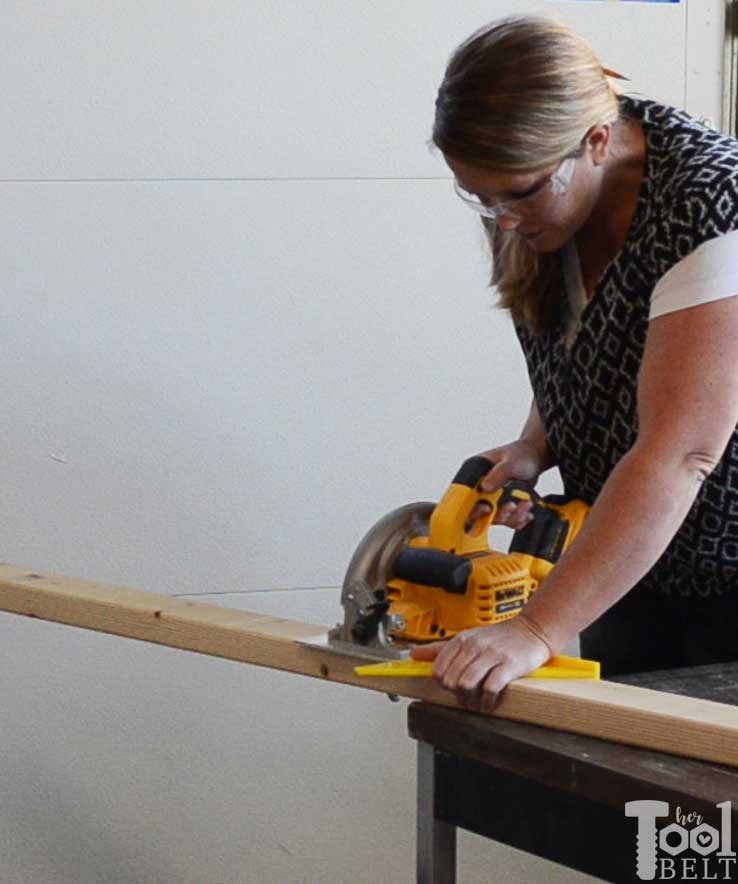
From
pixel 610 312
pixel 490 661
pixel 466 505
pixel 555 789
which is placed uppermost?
pixel 610 312

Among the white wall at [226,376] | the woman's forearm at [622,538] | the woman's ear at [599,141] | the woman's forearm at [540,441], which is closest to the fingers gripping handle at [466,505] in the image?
the woman's forearm at [540,441]

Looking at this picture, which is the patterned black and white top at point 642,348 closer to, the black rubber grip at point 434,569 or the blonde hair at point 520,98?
the blonde hair at point 520,98

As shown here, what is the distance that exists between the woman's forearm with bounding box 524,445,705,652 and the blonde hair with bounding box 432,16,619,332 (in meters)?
0.35

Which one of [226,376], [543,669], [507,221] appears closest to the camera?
[543,669]

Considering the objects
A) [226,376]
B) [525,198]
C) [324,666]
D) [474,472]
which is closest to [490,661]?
[324,666]

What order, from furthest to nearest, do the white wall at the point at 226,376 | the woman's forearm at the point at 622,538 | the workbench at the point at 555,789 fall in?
the white wall at the point at 226,376 → the woman's forearm at the point at 622,538 → the workbench at the point at 555,789

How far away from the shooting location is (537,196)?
155 cm

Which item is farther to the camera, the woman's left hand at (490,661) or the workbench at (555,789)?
the woman's left hand at (490,661)

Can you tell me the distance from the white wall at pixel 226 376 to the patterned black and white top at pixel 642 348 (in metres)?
0.67

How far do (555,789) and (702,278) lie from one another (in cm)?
54

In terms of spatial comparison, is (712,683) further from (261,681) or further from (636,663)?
(261,681)

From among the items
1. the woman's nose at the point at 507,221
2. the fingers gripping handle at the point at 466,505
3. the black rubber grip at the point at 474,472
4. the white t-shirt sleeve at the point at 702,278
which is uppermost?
the woman's nose at the point at 507,221

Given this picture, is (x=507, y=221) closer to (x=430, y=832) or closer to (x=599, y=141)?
(x=599, y=141)

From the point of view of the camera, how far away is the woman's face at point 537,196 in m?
1.52
